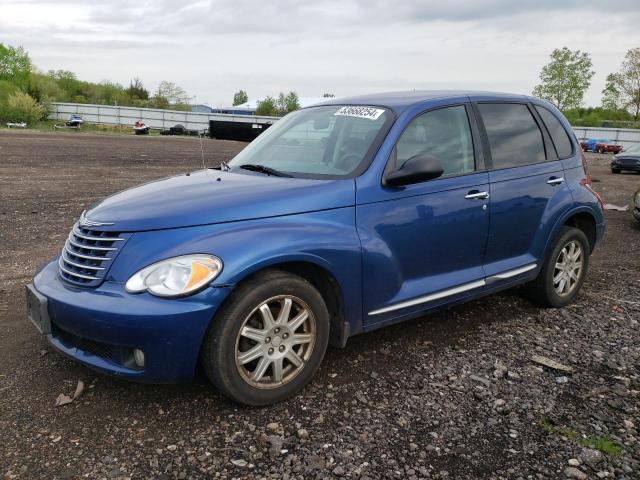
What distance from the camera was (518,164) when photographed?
15.0ft

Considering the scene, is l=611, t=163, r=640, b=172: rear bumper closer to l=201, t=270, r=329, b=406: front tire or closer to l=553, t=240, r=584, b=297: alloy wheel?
l=553, t=240, r=584, b=297: alloy wheel

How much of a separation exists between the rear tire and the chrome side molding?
252 millimetres

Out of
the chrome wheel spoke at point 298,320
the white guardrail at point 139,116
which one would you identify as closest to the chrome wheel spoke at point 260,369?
the chrome wheel spoke at point 298,320

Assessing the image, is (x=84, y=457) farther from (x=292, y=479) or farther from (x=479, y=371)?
(x=479, y=371)

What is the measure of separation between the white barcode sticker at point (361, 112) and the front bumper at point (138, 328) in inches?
70.6

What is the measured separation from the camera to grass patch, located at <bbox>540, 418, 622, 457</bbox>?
2953 millimetres

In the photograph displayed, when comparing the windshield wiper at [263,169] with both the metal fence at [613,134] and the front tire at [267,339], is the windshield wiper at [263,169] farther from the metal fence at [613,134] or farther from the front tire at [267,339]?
the metal fence at [613,134]

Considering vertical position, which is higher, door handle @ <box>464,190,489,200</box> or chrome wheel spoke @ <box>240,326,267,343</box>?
door handle @ <box>464,190,489,200</box>

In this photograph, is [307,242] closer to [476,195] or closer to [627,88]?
[476,195]

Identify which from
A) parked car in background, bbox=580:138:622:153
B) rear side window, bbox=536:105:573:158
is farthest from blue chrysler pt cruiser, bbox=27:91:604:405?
parked car in background, bbox=580:138:622:153

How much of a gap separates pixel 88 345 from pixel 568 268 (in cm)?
408

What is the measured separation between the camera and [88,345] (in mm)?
3127

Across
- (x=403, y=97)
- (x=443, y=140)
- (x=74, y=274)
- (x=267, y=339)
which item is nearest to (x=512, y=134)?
(x=443, y=140)

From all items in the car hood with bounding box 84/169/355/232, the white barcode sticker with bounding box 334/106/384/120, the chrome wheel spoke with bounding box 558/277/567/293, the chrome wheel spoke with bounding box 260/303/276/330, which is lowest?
A: the chrome wheel spoke with bounding box 558/277/567/293
